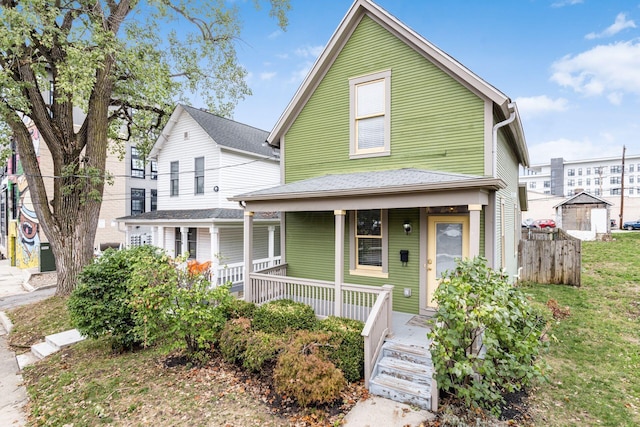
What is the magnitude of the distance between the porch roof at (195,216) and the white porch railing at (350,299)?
14.5 feet

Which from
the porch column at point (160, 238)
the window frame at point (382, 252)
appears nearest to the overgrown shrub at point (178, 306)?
the window frame at point (382, 252)

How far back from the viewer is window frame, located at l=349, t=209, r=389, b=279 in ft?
25.2

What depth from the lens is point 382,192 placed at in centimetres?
615

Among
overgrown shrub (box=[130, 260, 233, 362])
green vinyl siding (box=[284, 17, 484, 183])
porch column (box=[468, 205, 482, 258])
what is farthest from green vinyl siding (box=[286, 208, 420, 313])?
overgrown shrub (box=[130, 260, 233, 362])

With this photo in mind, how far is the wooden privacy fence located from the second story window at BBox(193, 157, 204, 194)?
1318cm

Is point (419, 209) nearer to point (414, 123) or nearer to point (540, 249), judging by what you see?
point (414, 123)

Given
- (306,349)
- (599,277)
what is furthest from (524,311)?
(599,277)

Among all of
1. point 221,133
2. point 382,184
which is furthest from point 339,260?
point 221,133

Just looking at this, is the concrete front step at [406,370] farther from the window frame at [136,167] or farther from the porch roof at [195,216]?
the window frame at [136,167]

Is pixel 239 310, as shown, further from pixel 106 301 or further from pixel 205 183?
pixel 205 183

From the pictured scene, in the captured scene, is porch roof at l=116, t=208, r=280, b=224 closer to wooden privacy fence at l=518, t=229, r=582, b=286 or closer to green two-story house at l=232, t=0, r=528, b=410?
green two-story house at l=232, t=0, r=528, b=410

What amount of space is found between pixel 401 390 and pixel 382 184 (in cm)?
362

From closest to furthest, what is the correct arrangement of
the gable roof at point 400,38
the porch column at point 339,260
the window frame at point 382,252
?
the porch column at point 339,260
the gable roof at point 400,38
the window frame at point 382,252

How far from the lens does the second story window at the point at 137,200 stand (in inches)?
889
